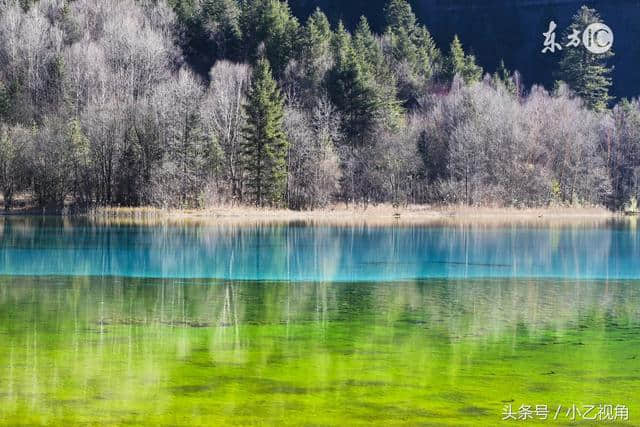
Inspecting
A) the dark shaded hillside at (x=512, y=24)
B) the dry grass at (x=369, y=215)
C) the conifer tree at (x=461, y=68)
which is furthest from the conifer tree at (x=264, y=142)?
the dark shaded hillside at (x=512, y=24)

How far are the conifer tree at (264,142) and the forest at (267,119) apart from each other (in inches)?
5.6

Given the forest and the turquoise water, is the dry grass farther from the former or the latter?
the turquoise water

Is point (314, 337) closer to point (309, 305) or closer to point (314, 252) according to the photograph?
point (309, 305)

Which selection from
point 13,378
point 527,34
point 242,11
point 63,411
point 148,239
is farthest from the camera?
point 527,34

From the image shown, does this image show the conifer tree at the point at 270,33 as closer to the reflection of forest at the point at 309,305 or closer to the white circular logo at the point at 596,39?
the white circular logo at the point at 596,39

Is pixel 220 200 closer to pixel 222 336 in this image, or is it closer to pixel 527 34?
pixel 222 336

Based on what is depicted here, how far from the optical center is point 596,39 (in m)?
94.4

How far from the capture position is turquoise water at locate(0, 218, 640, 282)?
2731 cm

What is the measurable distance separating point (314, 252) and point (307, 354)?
63.0 ft

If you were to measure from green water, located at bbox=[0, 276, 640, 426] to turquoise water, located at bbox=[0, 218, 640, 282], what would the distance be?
415cm

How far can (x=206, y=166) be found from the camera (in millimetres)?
63156

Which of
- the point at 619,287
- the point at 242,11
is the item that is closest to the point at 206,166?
the point at 242,11

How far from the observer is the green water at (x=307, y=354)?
37.2 feet

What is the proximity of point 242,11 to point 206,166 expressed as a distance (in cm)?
2447
